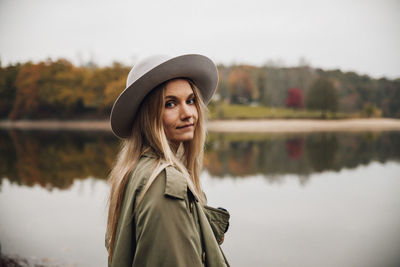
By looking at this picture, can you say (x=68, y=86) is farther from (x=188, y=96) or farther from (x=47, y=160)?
(x=188, y=96)

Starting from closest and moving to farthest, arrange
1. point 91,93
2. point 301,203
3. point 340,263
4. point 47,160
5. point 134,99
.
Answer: point 134,99
point 340,263
point 301,203
point 47,160
point 91,93

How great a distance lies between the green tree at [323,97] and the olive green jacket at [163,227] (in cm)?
6408

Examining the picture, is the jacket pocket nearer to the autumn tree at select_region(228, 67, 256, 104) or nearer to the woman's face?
the woman's face

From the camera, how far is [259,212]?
900cm

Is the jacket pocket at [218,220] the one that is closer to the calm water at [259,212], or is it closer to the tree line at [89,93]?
the calm water at [259,212]

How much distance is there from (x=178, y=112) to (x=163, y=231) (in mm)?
683

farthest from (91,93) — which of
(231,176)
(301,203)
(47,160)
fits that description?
(301,203)

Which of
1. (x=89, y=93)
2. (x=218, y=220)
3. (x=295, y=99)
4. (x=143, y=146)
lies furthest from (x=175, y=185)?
(x=295, y=99)

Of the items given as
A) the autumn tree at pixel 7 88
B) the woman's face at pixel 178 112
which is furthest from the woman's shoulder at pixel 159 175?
the autumn tree at pixel 7 88

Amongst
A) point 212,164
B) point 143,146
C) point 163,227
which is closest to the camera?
point 163,227

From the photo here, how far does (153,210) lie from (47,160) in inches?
846

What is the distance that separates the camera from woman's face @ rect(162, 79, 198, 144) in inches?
66.1

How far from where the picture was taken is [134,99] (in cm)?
164

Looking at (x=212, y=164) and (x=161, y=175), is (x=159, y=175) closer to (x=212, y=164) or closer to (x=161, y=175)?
(x=161, y=175)
